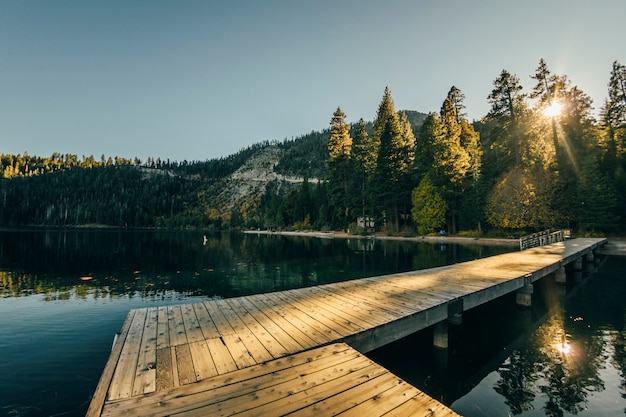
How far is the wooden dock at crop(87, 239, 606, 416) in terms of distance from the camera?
3061mm

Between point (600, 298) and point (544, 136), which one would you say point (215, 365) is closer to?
point (600, 298)

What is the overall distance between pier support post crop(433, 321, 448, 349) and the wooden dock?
0.38ft

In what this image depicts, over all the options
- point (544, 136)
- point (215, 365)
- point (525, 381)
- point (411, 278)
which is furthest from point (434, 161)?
point (215, 365)

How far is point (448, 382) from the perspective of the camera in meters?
5.86

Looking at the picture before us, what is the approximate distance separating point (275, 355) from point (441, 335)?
5.02m

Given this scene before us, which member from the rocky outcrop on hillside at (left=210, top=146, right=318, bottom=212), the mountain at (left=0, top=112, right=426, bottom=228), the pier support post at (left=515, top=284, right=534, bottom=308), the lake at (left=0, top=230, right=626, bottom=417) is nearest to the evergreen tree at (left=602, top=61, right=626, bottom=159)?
the lake at (left=0, top=230, right=626, bottom=417)

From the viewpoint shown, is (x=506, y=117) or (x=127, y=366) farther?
(x=506, y=117)

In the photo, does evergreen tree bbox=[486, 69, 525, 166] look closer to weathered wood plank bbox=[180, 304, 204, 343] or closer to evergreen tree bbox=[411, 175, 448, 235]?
evergreen tree bbox=[411, 175, 448, 235]

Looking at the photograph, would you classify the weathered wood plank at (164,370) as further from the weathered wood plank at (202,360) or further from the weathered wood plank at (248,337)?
the weathered wood plank at (248,337)

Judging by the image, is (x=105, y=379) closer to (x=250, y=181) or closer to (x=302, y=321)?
(x=302, y=321)

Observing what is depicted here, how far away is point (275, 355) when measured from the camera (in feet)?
14.0

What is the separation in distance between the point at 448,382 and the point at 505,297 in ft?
26.2

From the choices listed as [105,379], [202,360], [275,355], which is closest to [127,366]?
[105,379]

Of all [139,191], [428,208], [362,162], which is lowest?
[428,208]
